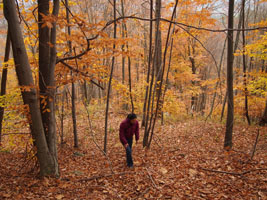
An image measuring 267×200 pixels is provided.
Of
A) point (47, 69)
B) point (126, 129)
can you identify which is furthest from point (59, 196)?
point (47, 69)

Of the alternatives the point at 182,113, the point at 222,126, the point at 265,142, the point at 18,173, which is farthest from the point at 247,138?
the point at 18,173

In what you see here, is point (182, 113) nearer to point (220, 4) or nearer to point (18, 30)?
point (220, 4)

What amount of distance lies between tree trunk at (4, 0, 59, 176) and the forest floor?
0.40 m

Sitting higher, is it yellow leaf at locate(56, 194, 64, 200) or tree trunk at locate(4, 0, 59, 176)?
tree trunk at locate(4, 0, 59, 176)

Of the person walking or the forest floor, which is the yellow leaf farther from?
the person walking

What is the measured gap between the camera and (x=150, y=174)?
4301 millimetres

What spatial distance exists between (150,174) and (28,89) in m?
3.37

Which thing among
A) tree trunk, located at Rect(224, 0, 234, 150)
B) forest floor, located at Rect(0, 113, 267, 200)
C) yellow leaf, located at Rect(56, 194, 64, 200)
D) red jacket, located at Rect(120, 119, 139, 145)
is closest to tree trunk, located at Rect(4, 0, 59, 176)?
forest floor, located at Rect(0, 113, 267, 200)

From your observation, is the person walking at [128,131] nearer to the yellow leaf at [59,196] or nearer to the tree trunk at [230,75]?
the yellow leaf at [59,196]

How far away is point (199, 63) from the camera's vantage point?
16.2 metres

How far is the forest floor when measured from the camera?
137 inches

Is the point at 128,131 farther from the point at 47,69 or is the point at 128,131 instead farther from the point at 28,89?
the point at 28,89

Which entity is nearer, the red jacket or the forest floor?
the forest floor

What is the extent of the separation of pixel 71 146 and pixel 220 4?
1356cm
